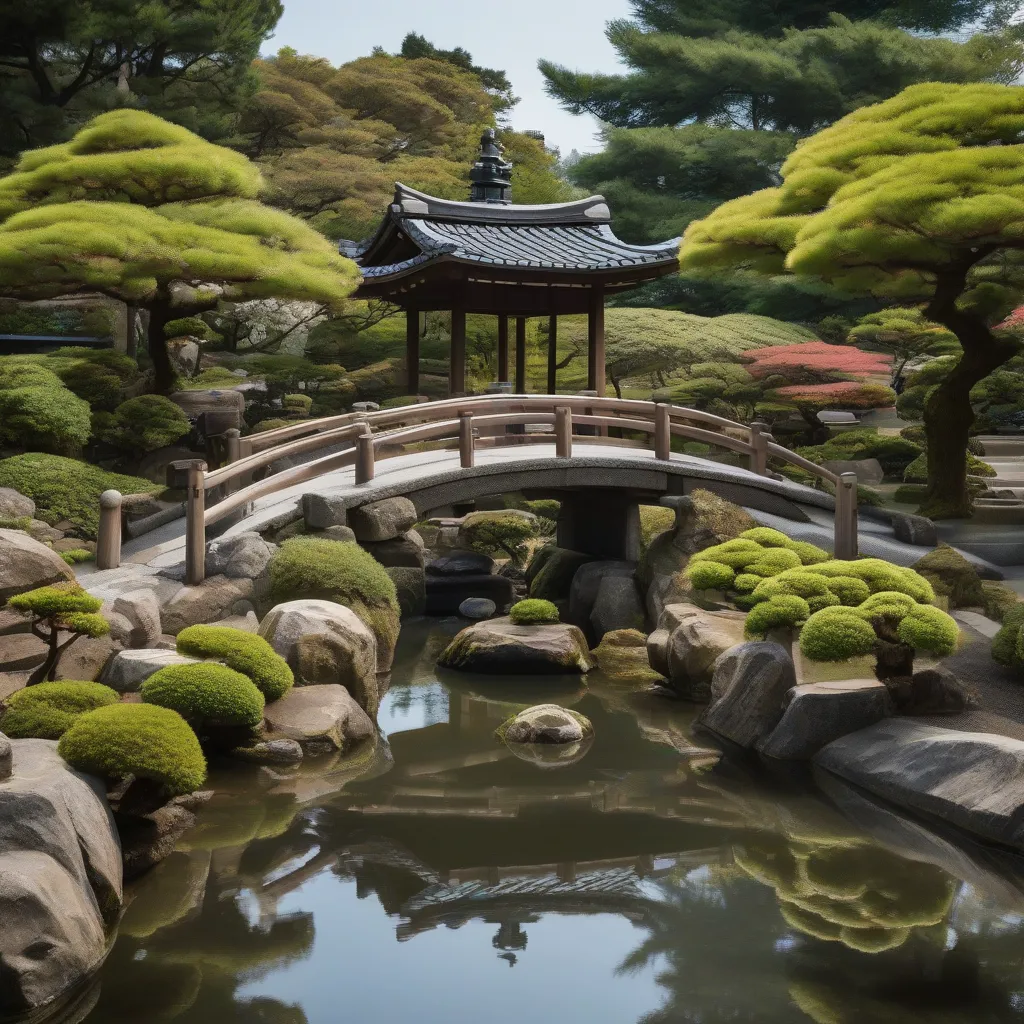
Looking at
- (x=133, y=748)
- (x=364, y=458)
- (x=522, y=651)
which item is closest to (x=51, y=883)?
(x=133, y=748)

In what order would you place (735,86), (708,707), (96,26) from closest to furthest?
(708,707)
(96,26)
(735,86)

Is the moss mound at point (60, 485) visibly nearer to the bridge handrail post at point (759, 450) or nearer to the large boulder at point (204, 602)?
the large boulder at point (204, 602)

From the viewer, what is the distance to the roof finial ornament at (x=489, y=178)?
62.4ft

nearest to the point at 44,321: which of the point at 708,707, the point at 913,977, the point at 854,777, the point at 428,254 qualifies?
the point at 428,254

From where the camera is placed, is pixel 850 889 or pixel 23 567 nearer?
pixel 850 889

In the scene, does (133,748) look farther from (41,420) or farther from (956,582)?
(41,420)

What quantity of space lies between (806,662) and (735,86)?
25374mm

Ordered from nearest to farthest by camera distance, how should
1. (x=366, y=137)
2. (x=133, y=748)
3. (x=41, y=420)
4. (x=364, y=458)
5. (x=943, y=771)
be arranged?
1. (x=133, y=748)
2. (x=943, y=771)
3. (x=364, y=458)
4. (x=41, y=420)
5. (x=366, y=137)

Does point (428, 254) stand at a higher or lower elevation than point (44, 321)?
higher

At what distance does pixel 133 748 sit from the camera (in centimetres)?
596

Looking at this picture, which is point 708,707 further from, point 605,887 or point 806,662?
point 605,887

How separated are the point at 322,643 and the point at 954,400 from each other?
8873mm

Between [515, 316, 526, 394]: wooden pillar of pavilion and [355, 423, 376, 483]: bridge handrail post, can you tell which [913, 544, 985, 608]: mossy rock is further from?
[515, 316, 526, 394]: wooden pillar of pavilion

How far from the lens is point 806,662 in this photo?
8.48 m
